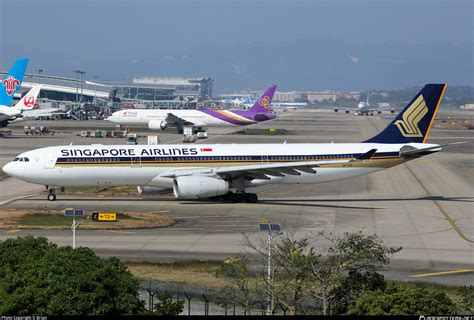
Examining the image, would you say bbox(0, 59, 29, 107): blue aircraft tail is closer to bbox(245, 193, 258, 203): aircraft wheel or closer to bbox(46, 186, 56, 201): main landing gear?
bbox(46, 186, 56, 201): main landing gear

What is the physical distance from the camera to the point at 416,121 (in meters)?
60.5

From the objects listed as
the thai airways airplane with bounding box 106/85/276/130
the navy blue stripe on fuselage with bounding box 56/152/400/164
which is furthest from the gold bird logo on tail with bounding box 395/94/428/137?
the thai airways airplane with bounding box 106/85/276/130

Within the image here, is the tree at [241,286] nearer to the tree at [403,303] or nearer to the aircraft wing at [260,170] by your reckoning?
the tree at [403,303]

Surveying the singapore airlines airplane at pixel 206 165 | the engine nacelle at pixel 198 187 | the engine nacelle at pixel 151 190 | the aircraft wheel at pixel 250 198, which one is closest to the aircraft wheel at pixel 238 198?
the singapore airlines airplane at pixel 206 165

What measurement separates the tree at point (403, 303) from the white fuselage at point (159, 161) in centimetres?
3170

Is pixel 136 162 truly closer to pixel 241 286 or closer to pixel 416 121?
pixel 416 121

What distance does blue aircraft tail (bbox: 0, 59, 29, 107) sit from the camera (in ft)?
388

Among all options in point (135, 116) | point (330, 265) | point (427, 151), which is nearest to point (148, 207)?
point (427, 151)

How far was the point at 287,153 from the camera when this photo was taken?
58.3 meters

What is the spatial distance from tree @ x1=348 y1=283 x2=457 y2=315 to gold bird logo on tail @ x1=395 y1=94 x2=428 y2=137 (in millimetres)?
35337

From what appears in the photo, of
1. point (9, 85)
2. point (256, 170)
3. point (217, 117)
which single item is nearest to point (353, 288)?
point (256, 170)

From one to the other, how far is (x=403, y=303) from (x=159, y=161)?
33777 millimetres

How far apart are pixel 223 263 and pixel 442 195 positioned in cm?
2961

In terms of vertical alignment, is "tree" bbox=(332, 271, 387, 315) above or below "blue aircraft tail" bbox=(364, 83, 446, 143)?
below
